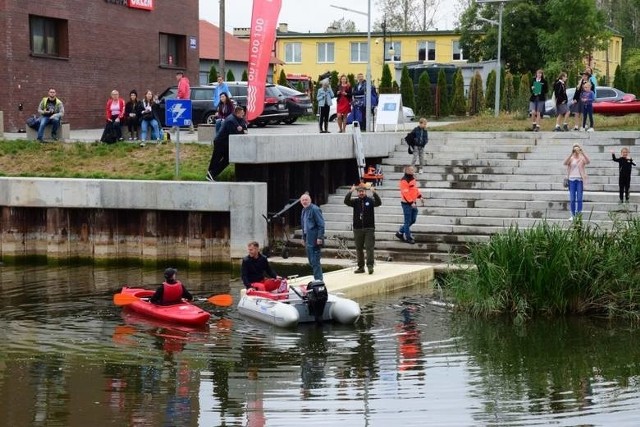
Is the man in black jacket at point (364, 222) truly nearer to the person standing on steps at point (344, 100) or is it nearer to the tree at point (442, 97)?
the person standing on steps at point (344, 100)

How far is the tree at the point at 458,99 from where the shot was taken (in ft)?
175

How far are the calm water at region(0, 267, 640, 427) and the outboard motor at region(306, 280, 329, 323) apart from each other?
31 cm

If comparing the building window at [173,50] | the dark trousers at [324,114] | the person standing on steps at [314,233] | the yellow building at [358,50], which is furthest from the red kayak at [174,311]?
the yellow building at [358,50]

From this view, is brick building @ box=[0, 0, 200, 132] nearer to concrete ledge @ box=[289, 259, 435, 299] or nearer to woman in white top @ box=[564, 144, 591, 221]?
concrete ledge @ box=[289, 259, 435, 299]

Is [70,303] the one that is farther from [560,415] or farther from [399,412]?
[560,415]

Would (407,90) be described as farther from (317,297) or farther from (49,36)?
(317,297)

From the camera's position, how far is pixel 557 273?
62.2ft

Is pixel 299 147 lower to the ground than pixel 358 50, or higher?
lower

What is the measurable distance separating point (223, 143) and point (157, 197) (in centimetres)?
213

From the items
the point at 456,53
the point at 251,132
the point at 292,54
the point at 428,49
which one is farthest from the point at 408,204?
the point at 292,54

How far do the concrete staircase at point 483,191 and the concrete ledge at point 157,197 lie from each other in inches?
75.1

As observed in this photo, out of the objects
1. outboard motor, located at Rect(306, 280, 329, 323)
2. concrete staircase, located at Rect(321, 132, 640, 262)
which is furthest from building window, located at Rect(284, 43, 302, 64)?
outboard motor, located at Rect(306, 280, 329, 323)

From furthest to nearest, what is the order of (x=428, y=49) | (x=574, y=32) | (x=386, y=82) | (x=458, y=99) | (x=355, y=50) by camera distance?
(x=355, y=50), (x=428, y=49), (x=574, y=32), (x=386, y=82), (x=458, y=99)

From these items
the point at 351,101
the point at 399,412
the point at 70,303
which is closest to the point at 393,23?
the point at 351,101
